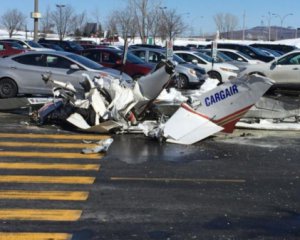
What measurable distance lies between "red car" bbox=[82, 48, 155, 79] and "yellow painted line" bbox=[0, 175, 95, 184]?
43.4ft

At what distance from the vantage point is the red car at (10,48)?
96.6 feet

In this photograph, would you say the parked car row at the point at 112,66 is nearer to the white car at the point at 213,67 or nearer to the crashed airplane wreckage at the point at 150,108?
the white car at the point at 213,67

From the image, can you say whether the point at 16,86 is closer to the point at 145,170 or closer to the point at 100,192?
the point at 145,170

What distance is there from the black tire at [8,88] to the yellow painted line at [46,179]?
9.42 meters

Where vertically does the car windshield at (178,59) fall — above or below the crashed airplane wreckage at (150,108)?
above

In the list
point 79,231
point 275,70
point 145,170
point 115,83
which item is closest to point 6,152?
point 145,170

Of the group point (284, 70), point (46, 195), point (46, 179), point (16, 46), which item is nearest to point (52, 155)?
point (46, 179)

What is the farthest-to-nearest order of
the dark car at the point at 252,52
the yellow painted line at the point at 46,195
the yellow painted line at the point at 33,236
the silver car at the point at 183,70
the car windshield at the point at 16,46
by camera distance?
the dark car at the point at 252,52, the car windshield at the point at 16,46, the silver car at the point at 183,70, the yellow painted line at the point at 46,195, the yellow painted line at the point at 33,236

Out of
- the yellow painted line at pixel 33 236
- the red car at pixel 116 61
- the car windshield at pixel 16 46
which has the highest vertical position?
the car windshield at pixel 16 46

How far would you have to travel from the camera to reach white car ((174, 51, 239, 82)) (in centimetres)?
2484

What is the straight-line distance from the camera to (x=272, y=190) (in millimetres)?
7457

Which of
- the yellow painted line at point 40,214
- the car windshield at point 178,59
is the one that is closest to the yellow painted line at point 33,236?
the yellow painted line at point 40,214

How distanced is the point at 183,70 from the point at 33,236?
62.1 ft

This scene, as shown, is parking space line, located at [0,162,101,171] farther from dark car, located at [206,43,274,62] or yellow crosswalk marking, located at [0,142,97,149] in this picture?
dark car, located at [206,43,274,62]
